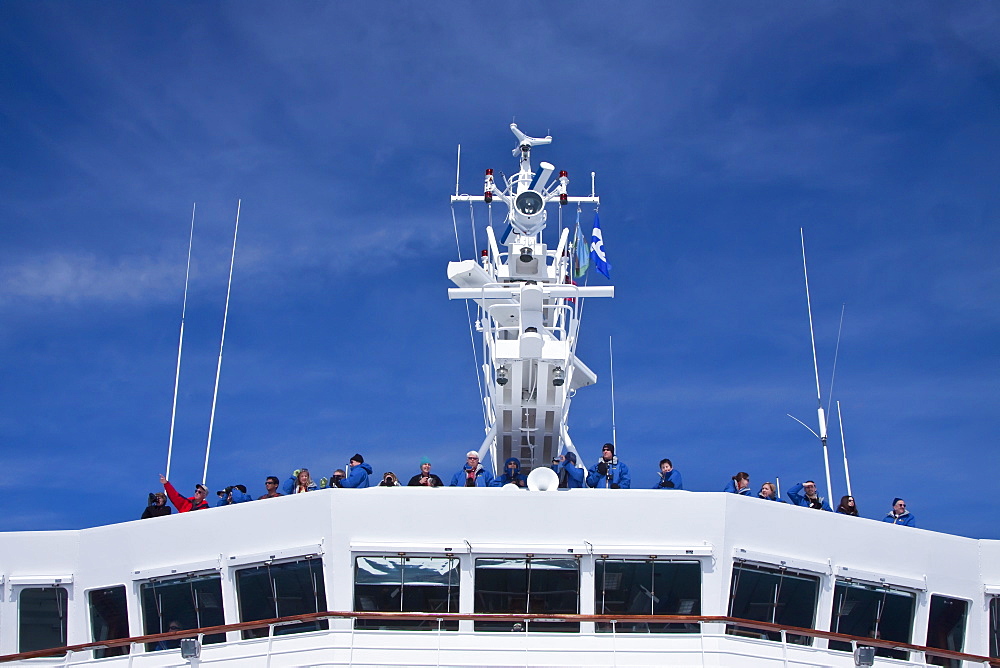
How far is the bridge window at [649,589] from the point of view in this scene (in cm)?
1190

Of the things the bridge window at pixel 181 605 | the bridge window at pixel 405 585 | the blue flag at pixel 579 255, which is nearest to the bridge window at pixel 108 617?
the bridge window at pixel 181 605

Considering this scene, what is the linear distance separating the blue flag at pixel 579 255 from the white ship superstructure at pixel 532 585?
7236mm

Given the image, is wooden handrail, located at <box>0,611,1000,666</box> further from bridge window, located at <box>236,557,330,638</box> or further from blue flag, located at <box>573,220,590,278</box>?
blue flag, located at <box>573,220,590,278</box>

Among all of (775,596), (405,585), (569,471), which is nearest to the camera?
(405,585)

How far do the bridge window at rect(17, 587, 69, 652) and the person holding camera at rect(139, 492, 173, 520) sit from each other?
1.58m

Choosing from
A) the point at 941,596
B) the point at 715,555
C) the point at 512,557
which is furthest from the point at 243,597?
the point at 941,596

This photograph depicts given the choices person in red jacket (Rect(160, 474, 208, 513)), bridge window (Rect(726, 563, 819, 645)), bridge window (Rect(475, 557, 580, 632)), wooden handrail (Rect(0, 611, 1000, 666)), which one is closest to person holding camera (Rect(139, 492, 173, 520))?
person in red jacket (Rect(160, 474, 208, 513))

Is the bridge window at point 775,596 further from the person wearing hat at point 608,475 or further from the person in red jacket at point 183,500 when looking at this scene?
the person in red jacket at point 183,500

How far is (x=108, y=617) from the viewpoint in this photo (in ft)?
42.8

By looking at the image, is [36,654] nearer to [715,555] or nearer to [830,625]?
[715,555]

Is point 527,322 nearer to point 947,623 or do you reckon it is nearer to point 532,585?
point 532,585

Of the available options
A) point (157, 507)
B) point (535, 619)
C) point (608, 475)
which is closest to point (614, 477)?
point (608, 475)

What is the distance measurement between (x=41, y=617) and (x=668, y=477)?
9.63m

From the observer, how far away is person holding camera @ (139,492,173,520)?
13.7 meters
